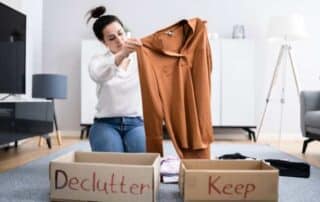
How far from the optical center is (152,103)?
1524 mm

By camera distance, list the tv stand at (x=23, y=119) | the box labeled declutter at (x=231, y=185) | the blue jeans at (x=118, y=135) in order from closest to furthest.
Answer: the box labeled declutter at (x=231, y=185) < the blue jeans at (x=118, y=135) < the tv stand at (x=23, y=119)

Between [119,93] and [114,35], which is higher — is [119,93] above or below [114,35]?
below

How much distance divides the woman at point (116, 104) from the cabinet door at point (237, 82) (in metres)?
2.34

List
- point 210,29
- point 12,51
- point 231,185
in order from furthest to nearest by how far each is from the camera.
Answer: point 210,29 → point 12,51 → point 231,185

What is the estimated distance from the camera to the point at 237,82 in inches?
161

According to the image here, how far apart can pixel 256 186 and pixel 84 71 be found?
3.17 metres

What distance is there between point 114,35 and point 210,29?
274 centimetres

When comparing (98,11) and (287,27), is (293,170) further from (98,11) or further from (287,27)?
(287,27)

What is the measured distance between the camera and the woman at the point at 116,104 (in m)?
1.82

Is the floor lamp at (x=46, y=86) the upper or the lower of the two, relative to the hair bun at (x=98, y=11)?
lower

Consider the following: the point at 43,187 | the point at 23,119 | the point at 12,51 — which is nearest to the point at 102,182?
the point at 43,187

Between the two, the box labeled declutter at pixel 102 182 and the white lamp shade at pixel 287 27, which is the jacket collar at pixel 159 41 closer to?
the box labeled declutter at pixel 102 182

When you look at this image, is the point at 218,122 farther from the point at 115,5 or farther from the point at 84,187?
the point at 84,187

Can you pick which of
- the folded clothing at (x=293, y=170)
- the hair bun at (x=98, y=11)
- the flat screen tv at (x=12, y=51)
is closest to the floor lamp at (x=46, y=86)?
the flat screen tv at (x=12, y=51)
